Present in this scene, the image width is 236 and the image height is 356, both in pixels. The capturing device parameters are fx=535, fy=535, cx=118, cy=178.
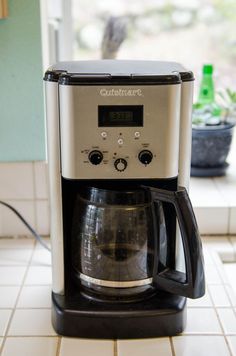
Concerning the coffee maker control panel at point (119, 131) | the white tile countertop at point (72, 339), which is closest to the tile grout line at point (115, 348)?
the white tile countertop at point (72, 339)

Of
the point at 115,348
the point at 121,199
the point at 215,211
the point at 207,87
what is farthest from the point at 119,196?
the point at 207,87

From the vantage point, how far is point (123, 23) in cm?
146

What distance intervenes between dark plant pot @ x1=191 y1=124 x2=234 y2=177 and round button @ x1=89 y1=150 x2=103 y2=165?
2.04 ft

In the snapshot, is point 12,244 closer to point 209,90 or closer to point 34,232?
point 34,232

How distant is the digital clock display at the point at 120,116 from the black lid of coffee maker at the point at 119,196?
0.12 metres

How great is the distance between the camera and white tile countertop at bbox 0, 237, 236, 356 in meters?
0.81

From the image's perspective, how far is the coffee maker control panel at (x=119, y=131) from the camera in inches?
29.0

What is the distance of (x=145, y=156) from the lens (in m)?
0.76

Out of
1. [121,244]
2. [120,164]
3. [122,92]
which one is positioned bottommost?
[121,244]

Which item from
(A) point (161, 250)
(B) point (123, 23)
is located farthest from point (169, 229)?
(B) point (123, 23)

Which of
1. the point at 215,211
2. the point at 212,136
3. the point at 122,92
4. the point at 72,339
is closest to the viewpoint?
the point at 122,92

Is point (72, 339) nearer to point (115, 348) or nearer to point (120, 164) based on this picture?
point (115, 348)

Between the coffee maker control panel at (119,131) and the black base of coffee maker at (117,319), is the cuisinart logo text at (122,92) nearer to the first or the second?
the coffee maker control panel at (119,131)

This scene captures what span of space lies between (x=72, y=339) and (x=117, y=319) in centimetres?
Result: 8
